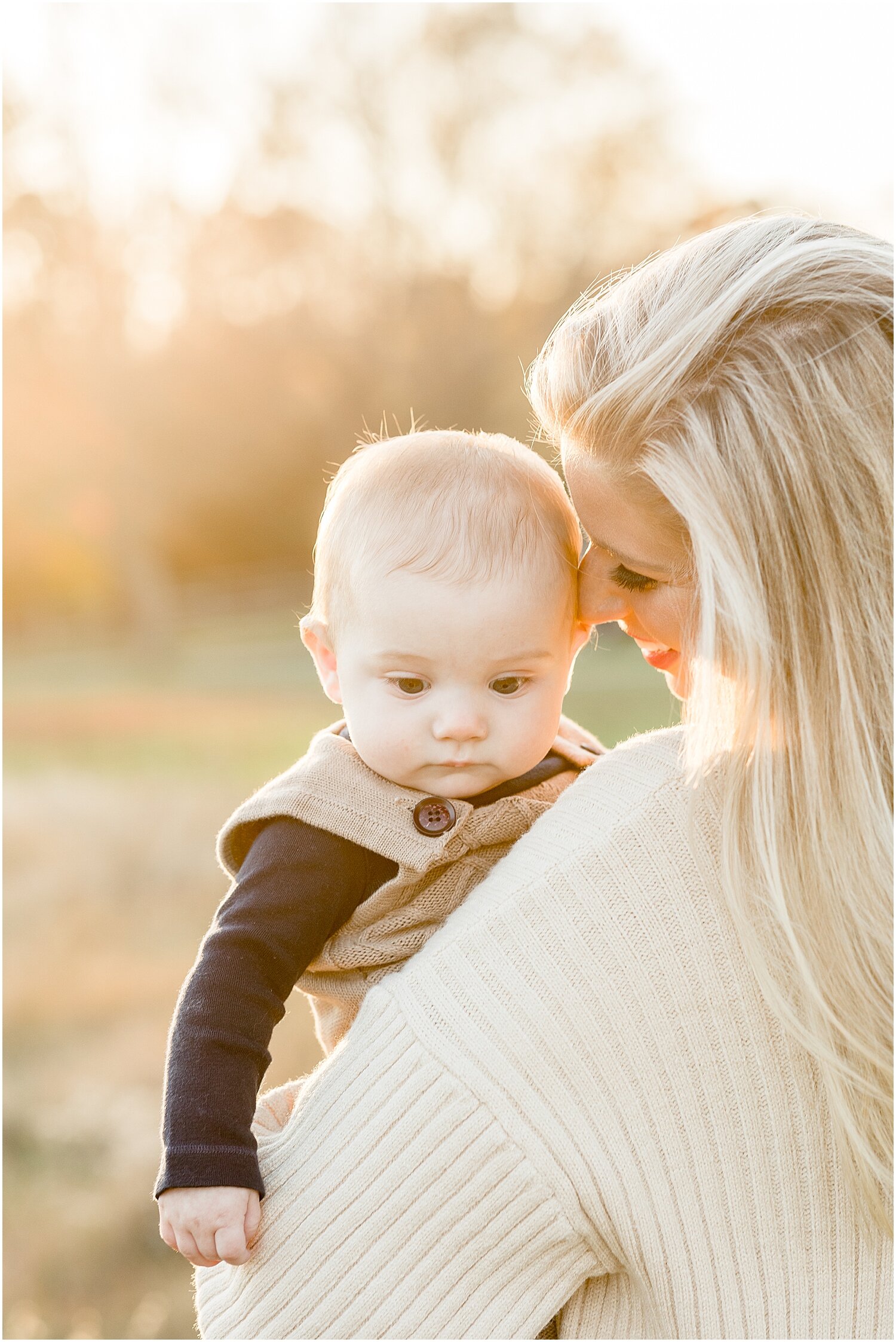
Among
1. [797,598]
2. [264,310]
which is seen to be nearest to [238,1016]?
[797,598]

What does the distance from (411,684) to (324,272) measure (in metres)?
16.6

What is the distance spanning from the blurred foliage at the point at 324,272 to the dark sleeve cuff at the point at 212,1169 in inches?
562

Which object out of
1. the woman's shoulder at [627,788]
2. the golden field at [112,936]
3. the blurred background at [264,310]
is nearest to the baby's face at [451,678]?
the woman's shoulder at [627,788]

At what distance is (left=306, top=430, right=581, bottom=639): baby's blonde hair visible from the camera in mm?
1655

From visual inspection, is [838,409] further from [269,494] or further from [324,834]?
[269,494]

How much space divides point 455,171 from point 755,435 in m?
16.7

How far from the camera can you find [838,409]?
1.34m

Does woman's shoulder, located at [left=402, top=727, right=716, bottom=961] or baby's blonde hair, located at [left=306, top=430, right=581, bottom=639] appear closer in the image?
woman's shoulder, located at [left=402, top=727, right=716, bottom=961]

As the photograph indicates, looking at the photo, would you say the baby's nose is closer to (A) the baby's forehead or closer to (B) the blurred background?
(A) the baby's forehead

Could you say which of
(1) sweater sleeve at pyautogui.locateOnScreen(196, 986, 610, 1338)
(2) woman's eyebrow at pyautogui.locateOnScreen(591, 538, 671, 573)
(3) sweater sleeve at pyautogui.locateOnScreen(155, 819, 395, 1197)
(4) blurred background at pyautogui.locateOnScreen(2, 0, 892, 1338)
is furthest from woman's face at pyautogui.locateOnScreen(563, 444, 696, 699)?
(4) blurred background at pyautogui.locateOnScreen(2, 0, 892, 1338)

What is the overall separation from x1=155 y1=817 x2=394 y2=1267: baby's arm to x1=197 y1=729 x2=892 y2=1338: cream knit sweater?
0.26ft

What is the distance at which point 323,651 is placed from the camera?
1.84m

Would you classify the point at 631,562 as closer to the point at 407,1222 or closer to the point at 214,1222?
the point at 407,1222

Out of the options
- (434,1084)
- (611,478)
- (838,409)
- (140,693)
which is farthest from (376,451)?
(140,693)
